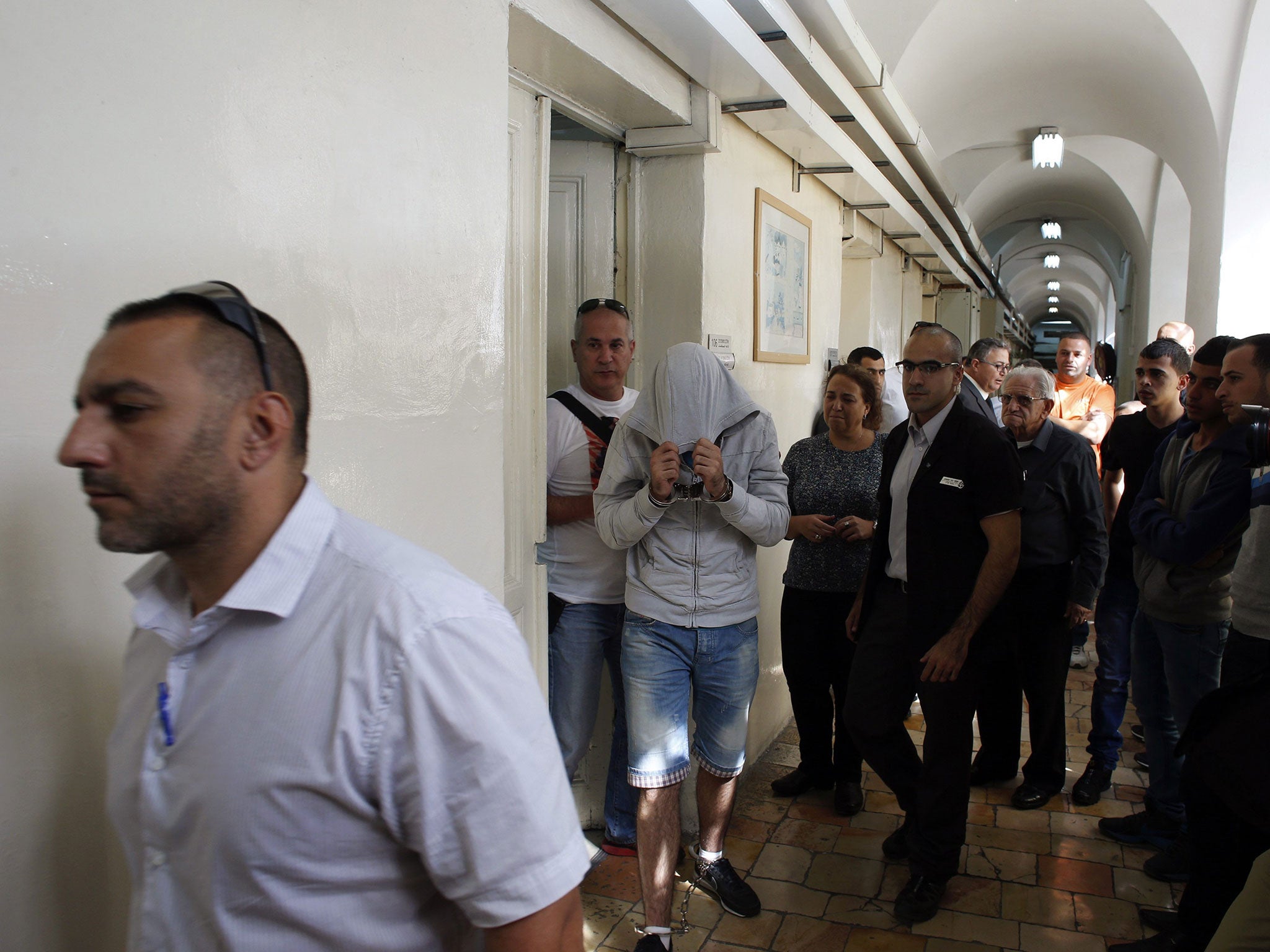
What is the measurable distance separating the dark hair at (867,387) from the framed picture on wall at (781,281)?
0.53 meters

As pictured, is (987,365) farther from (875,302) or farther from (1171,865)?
(1171,865)

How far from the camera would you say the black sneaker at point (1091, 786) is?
400 centimetres

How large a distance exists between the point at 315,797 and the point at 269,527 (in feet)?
1.06

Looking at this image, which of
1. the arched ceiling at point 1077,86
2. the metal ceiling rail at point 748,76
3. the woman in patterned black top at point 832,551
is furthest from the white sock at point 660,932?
the arched ceiling at point 1077,86

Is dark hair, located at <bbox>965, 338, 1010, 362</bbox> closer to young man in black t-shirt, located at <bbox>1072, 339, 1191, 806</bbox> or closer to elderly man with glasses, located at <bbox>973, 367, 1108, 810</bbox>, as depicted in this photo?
young man in black t-shirt, located at <bbox>1072, 339, 1191, 806</bbox>

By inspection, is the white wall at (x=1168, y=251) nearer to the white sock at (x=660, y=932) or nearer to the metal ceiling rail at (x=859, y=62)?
the metal ceiling rail at (x=859, y=62)

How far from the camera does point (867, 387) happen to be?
3863 millimetres

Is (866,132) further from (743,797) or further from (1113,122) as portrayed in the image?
(1113,122)

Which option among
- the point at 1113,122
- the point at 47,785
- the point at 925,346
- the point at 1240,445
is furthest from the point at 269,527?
the point at 1113,122

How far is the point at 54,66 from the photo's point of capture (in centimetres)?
128

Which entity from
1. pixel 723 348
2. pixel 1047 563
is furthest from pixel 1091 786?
pixel 723 348

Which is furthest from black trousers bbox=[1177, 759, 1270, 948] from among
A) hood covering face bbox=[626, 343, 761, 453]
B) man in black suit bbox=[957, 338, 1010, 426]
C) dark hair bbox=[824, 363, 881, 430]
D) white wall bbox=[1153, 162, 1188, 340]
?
white wall bbox=[1153, 162, 1188, 340]

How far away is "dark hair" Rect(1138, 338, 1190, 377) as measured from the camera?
13.1 ft

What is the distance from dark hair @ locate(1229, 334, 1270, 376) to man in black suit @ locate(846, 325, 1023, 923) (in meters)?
0.74
